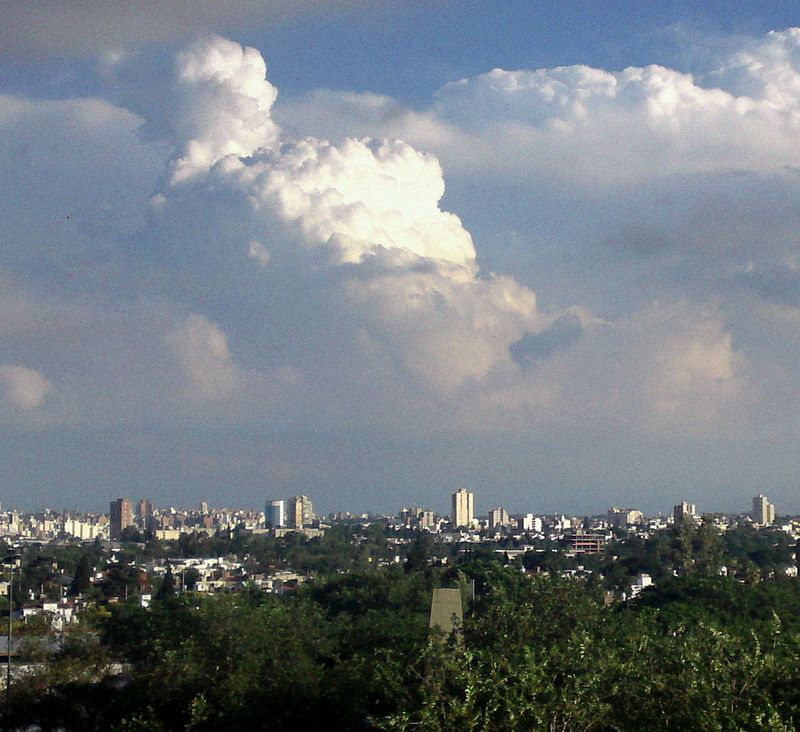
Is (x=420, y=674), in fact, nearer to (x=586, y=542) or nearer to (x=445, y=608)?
(x=445, y=608)

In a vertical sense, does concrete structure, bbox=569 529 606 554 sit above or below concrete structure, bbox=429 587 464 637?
below

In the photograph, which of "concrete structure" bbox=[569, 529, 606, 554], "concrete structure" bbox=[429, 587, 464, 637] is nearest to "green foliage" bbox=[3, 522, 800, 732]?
"concrete structure" bbox=[429, 587, 464, 637]

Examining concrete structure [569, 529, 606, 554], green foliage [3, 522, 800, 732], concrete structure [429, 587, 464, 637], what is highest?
concrete structure [429, 587, 464, 637]

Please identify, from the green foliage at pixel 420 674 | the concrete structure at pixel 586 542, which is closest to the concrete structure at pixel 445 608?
the green foliage at pixel 420 674

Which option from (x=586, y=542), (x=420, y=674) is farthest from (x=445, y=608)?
(x=586, y=542)

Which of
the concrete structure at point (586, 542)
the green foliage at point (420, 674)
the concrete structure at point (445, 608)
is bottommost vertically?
the concrete structure at point (586, 542)

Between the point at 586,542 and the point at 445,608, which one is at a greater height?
the point at 445,608

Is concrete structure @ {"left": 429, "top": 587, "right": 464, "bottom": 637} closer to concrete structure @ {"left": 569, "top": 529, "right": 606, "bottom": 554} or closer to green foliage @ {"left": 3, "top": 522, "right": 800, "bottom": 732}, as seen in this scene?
green foliage @ {"left": 3, "top": 522, "right": 800, "bottom": 732}

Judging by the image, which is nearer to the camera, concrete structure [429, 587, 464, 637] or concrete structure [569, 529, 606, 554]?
concrete structure [429, 587, 464, 637]

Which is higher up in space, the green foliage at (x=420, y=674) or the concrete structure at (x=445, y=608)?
the concrete structure at (x=445, y=608)

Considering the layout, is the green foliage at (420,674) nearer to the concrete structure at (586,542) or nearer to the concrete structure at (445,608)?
the concrete structure at (445,608)

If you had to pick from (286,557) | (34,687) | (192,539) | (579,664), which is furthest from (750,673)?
(192,539)
